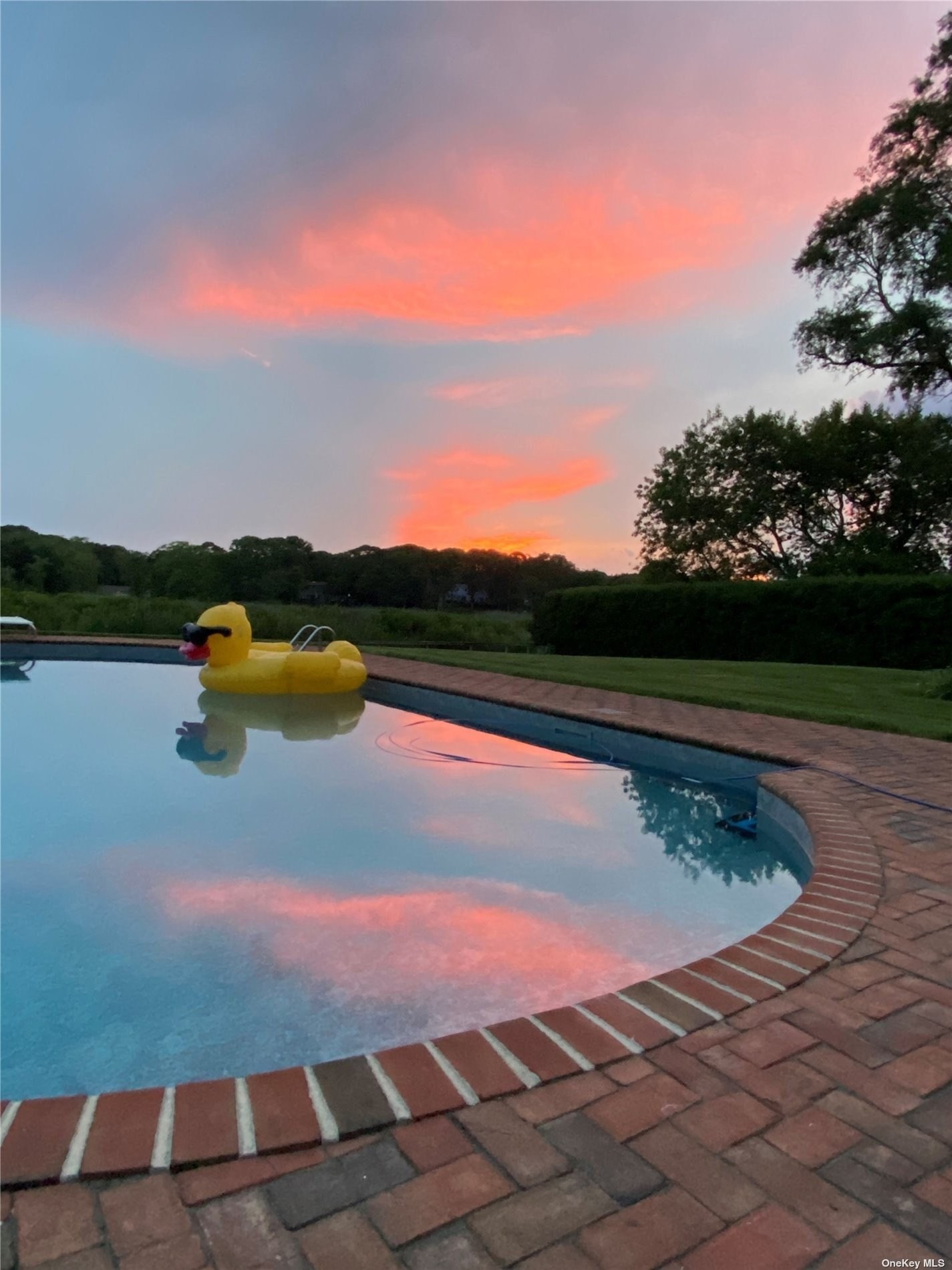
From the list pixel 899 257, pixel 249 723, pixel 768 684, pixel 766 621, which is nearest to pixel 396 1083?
pixel 249 723

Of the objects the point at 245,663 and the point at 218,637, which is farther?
the point at 245,663

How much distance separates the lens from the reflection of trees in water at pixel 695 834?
4.11 metres

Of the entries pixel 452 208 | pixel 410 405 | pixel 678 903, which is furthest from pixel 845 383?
pixel 678 903

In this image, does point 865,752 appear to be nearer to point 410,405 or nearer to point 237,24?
point 237,24

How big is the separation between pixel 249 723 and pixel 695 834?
16.9ft

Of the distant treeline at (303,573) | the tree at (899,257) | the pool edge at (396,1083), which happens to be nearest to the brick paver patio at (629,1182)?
the pool edge at (396,1083)

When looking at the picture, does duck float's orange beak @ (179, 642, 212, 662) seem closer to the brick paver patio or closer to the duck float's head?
the duck float's head

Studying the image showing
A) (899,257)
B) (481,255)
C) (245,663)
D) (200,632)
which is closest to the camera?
(200,632)

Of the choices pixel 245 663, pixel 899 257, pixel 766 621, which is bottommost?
pixel 245 663

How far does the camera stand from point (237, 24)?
350 inches

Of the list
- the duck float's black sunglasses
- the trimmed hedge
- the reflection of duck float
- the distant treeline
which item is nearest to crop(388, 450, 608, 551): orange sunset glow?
the trimmed hedge

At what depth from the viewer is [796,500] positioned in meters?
22.3

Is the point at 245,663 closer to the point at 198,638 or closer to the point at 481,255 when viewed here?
the point at 198,638

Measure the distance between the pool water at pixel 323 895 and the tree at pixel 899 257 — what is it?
12418mm
